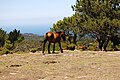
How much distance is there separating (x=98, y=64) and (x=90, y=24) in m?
19.6

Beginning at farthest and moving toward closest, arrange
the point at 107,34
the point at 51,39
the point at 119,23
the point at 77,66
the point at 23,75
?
the point at 107,34, the point at 119,23, the point at 51,39, the point at 77,66, the point at 23,75

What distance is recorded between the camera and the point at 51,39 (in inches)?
964

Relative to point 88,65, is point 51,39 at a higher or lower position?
higher

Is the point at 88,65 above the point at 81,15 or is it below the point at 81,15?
below

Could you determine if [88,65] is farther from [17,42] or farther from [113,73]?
[17,42]

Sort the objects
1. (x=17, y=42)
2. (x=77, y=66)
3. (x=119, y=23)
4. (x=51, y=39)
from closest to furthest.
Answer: (x=77, y=66)
(x=51, y=39)
(x=119, y=23)
(x=17, y=42)

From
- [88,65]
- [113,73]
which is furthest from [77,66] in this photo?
[113,73]

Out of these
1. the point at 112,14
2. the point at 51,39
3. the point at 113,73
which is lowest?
the point at 113,73

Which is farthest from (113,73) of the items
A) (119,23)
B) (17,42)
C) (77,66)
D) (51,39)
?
(17,42)

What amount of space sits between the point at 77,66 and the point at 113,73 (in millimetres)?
2967

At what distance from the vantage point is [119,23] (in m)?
35.7

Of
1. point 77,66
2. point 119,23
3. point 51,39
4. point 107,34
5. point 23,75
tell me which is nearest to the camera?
point 23,75

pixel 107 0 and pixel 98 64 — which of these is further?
pixel 107 0

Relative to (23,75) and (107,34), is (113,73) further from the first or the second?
(107,34)
